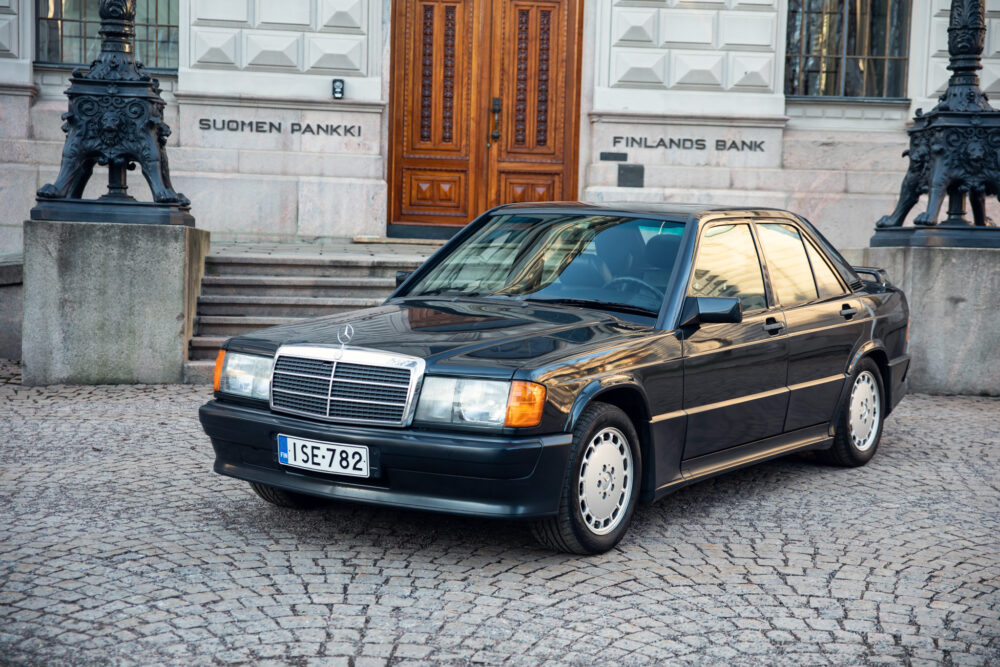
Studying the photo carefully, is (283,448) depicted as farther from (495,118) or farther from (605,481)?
(495,118)

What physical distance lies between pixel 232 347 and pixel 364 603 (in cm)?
151

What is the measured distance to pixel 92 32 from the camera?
48.1 ft

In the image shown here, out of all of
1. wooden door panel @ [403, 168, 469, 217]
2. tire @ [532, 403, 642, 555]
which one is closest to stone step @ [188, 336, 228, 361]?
tire @ [532, 403, 642, 555]

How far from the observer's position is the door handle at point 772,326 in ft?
19.7

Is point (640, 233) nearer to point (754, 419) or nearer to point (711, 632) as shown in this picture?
point (754, 419)

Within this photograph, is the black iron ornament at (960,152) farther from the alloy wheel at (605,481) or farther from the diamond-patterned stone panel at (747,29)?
the alloy wheel at (605,481)

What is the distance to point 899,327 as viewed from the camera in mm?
7469

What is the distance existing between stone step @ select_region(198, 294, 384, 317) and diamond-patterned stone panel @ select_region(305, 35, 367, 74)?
479 centimetres

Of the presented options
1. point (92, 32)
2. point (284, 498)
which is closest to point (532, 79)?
point (92, 32)

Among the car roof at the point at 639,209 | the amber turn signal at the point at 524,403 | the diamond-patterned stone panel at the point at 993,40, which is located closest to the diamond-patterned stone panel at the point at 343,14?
the diamond-patterned stone panel at the point at 993,40

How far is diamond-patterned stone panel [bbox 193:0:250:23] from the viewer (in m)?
14.1

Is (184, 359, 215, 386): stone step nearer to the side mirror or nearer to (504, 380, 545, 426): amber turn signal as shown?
the side mirror

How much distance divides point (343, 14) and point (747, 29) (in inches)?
204

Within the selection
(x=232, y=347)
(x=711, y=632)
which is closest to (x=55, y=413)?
(x=232, y=347)
